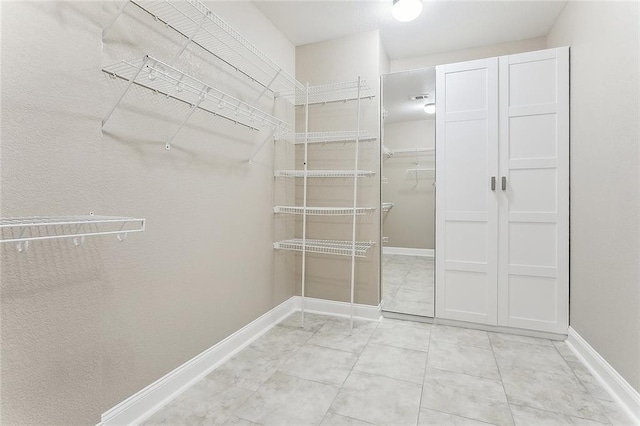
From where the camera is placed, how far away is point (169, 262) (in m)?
1.65

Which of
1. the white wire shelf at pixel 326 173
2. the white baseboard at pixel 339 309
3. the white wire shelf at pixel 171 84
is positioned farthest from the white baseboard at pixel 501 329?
the white wire shelf at pixel 171 84

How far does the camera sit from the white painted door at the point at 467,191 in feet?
8.21

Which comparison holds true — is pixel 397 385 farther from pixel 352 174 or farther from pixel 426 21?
pixel 426 21

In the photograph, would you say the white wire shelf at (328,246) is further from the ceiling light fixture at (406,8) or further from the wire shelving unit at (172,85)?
the ceiling light fixture at (406,8)

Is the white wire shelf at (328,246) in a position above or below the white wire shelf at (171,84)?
below

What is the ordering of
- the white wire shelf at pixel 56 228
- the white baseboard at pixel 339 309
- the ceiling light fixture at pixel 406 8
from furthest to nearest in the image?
the white baseboard at pixel 339 309, the ceiling light fixture at pixel 406 8, the white wire shelf at pixel 56 228

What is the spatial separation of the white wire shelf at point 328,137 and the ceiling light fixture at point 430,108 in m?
0.50

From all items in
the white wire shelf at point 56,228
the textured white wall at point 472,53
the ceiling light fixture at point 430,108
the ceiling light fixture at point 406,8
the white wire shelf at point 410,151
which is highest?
the textured white wall at point 472,53

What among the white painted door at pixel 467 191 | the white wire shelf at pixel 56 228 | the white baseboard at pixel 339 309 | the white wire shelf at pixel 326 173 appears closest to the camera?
the white wire shelf at pixel 56 228

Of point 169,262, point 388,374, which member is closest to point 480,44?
point 388,374

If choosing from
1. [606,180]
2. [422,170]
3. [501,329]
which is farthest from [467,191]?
[501,329]

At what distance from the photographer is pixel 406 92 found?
2.76 meters

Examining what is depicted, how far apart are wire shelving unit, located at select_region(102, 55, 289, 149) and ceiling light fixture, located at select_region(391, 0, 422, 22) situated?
A: 1.16 m

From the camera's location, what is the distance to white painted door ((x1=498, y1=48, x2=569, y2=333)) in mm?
2334
